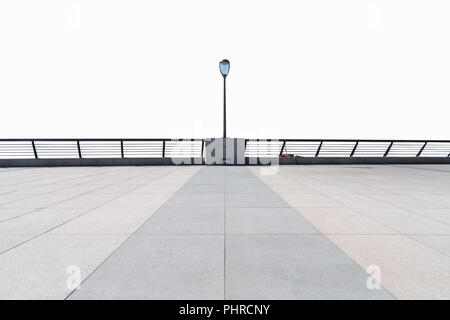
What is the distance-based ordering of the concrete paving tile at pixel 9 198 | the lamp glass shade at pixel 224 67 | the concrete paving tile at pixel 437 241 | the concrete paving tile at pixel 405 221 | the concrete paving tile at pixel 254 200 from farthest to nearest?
1. the lamp glass shade at pixel 224 67
2. the concrete paving tile at pixel 9 198
3. the concrete paving tile at pixel 254 200
4. the concrete paving tile at pixel 405 221
5. the concrete paving tile at pixel 437 241

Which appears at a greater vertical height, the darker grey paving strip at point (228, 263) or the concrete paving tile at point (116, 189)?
the darker grey paving strip at point (228, 263)

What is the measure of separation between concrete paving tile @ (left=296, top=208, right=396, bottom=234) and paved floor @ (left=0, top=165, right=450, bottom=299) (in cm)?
2

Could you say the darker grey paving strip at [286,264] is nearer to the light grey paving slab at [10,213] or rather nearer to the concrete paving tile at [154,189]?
the concrete paving tile at [154,189]

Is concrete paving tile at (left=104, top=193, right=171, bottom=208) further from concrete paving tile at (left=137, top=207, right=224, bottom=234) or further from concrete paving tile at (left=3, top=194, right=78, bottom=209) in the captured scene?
concrete paving tile at (left=3, top=194, right=78, bottom=209)

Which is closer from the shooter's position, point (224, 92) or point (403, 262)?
→ point (403, 262)

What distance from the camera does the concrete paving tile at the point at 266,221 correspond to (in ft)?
11.6

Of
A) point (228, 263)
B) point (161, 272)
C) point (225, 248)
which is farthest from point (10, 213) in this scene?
point (228, 263)

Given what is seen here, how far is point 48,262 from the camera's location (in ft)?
8.57

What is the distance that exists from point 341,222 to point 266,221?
3.96 ft

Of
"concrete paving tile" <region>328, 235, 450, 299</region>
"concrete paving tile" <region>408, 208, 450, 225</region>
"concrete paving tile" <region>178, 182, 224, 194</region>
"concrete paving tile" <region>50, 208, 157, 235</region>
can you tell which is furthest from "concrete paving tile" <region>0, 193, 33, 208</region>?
"concrete paving tile" <region>408, 208, 450, 225</region>

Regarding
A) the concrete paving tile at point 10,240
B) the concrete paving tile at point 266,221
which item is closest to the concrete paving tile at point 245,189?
the concrete paving tile at point 266,221

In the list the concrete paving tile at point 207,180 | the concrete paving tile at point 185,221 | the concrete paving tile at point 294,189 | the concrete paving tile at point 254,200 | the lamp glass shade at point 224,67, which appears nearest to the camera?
the concrete paving tile at point 185,221

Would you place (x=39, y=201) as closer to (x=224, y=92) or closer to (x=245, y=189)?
(x=245, y=189)

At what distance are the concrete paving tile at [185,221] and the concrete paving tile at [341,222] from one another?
152 centimetres
